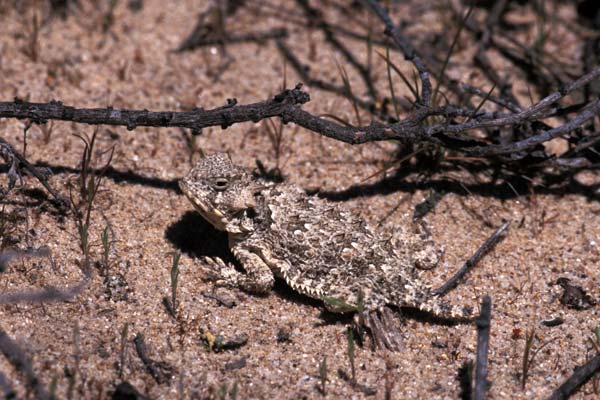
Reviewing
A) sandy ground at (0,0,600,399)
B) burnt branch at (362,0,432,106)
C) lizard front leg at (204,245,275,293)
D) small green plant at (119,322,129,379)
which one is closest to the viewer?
small green plant at (119,322,129,379)

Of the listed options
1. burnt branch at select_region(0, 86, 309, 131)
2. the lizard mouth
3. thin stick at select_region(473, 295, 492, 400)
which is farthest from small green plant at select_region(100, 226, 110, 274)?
thin stick at select_region(473, 295, 492, 400)

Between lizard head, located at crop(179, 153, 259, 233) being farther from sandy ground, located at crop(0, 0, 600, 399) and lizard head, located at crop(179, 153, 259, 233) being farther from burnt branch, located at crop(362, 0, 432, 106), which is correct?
burnt branch, located at crop(362, 0, 432, 106)

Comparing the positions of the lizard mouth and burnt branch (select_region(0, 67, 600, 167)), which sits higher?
burnt branch (select_region(0, 67, 600, 167))

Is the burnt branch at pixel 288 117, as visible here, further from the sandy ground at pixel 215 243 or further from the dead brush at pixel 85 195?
the sandy ground at pixel 215 243

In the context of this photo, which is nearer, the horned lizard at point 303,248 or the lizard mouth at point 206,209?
the horned lizard at point 303,248

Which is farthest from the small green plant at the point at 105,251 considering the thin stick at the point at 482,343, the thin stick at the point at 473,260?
the thin stick at the point at 482,343

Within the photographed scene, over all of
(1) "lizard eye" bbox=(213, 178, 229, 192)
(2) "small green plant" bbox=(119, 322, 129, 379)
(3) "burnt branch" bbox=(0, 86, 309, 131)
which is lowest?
(2) "small green plant" bbox=(119, 322, 129, 379)

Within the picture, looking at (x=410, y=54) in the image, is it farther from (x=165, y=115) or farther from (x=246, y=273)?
(x=246, y=273)

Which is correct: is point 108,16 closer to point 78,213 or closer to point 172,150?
point 172,150
